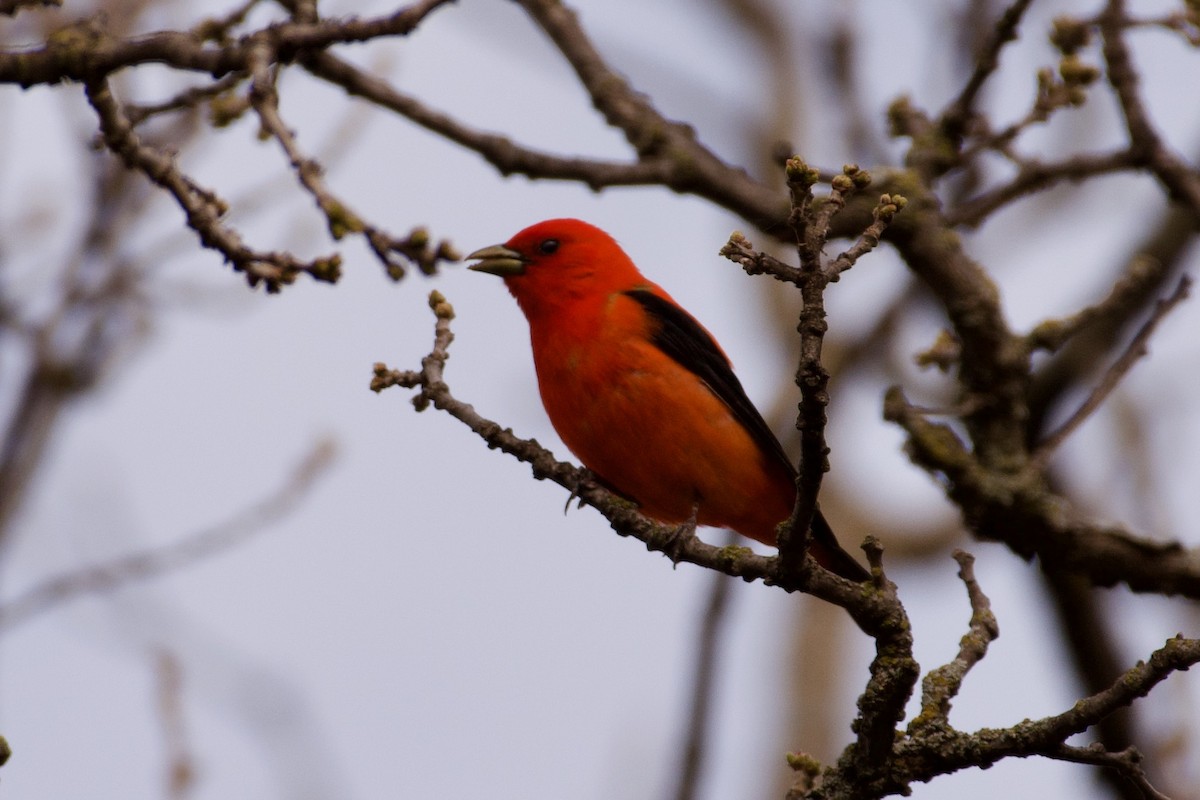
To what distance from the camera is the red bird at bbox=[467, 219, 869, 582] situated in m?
5.13

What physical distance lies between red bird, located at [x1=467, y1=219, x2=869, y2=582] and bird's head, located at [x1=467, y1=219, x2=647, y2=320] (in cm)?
16

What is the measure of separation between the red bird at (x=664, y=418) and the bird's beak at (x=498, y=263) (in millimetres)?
502

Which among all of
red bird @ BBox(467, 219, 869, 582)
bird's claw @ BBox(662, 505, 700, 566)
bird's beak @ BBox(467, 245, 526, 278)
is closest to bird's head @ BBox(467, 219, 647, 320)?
bird's beak @ BBox(467, 245, 526, 278)

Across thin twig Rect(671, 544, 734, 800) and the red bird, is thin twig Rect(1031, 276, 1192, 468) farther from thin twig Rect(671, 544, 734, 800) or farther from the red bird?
thin twig Rect(671, 544, 734, 800)

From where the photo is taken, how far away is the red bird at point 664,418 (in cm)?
513

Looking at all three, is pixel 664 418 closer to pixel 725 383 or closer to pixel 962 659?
pixel 725 383

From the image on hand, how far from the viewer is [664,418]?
511 cm

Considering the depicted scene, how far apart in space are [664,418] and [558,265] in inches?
53.9

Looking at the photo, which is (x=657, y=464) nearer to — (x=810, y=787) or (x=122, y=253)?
(x=810, y=787)

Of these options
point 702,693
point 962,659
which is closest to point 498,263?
point 702,693

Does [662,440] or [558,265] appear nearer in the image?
[662,440]

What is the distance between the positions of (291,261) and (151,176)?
0.41 meters

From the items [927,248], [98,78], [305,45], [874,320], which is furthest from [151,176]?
[874,320]

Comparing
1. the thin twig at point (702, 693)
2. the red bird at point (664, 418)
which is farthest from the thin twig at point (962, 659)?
the thin twig at point (702, 693)
